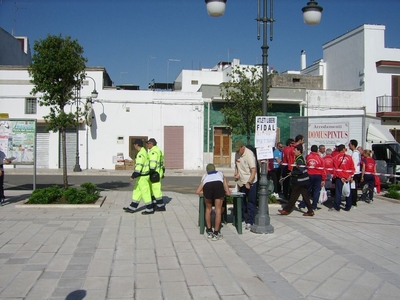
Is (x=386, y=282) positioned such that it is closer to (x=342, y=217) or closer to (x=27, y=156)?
(x=342, y=217)

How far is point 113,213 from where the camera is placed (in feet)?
34.9

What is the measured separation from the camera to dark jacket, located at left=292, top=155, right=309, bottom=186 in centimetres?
1037

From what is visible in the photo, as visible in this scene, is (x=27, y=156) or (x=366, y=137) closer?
(x=27, y=156)

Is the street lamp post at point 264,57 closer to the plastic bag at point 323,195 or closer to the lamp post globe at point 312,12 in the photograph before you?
the lamp post globe at point 312,12

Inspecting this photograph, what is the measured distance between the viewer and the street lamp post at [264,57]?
8.74 metres

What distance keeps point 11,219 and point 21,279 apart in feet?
14.3

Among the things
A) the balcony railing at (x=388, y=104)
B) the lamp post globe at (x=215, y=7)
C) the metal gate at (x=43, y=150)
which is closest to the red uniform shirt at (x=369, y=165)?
the lamp post globe at (x=215, y=7)

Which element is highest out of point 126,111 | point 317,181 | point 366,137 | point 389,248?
point 126,111

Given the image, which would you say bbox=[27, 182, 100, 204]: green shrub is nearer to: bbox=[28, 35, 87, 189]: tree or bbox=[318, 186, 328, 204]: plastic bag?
bbox=[28, 35, 87, 189]: tree

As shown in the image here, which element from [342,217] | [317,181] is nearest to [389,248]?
[342,217]

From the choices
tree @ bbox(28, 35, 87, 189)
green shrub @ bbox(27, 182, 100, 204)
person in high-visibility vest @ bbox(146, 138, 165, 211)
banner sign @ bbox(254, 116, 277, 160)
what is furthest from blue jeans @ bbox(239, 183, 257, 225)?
tree @ bbox(28, 35, 87, 189)

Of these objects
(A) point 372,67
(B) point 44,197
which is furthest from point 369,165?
(A) point 372,67

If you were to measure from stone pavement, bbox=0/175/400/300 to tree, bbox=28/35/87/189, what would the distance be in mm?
3378

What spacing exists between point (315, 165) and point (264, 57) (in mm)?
3703
